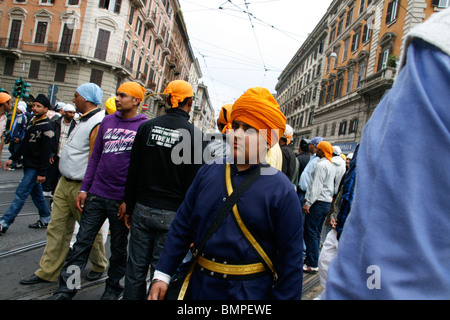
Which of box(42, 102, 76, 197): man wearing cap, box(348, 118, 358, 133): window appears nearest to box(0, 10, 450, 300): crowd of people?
box(42, 102, 76, 197): man wearing cap

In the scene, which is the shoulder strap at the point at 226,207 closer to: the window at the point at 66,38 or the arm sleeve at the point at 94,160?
the arm sleeve at the point at 94,160

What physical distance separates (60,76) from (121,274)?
29.9 meters

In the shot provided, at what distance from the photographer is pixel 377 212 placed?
582 millimetres

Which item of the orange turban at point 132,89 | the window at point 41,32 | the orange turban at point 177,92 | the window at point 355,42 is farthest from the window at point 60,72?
the orange turban at point 177,92

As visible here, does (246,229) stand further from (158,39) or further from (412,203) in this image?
(158,39)

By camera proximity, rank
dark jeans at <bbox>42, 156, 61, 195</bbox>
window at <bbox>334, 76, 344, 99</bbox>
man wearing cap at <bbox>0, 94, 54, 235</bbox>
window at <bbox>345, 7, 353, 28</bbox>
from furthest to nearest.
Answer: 1. window at <bbox>345, 7, 353, 28</bbox>
2. window at <bbox>334, 76, 344, 99</bbox>
3. dark jeans at <bbox>42, 156, 61, 195</bbox>
4. man wearing cap at <bbox>0, 94, 54, 235</bbox>

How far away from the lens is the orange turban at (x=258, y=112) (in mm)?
1800

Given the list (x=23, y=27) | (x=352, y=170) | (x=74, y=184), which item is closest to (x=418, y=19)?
(x=352, y=170)

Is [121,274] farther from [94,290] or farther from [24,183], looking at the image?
[24,183]

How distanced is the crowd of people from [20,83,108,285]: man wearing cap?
0.01 metres

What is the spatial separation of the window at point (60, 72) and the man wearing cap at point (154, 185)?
29.6 meters

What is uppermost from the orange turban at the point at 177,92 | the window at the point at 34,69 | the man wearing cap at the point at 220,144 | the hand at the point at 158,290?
the window at the point at 34,69

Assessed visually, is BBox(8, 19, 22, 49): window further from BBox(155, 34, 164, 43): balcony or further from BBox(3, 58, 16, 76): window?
BBox(155, 34, 164, 43): balcony

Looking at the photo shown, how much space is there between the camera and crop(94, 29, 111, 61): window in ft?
90.6
